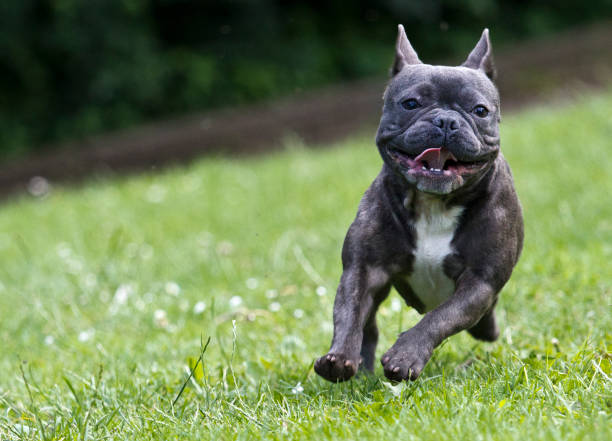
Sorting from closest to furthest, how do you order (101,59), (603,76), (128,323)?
(128,323)
(603,76)
(101,59)

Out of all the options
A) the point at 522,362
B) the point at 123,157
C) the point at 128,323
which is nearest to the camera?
the point at 522,362

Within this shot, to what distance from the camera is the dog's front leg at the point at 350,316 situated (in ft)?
8.01

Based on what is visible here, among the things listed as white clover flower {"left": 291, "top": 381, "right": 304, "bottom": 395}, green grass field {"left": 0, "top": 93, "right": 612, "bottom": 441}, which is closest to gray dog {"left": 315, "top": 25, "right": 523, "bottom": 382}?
green grass field {"left": 0, "top": 93, "right": 612, "bottom": 441}

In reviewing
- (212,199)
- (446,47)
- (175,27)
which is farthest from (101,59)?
(212,199)

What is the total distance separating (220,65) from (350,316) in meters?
15.0

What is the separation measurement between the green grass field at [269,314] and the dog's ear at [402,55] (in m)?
1.08

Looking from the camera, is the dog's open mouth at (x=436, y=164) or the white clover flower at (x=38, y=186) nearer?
the dog's open mouth at (x=436, y=164)

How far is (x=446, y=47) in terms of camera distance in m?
16.9

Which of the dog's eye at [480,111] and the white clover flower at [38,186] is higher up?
the dog's eye at [480,111]

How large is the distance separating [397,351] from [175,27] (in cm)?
1547

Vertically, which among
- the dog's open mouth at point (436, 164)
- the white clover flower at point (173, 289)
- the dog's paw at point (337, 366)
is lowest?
the white clover flower at point (173, 289)

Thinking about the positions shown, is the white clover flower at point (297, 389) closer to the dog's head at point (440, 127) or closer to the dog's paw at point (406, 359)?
the dog's paw at point (406, 359)

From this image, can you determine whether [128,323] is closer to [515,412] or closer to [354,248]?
[354,248]

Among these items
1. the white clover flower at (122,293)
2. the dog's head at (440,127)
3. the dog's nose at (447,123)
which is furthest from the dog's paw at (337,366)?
the white clover flower at (122,293)
